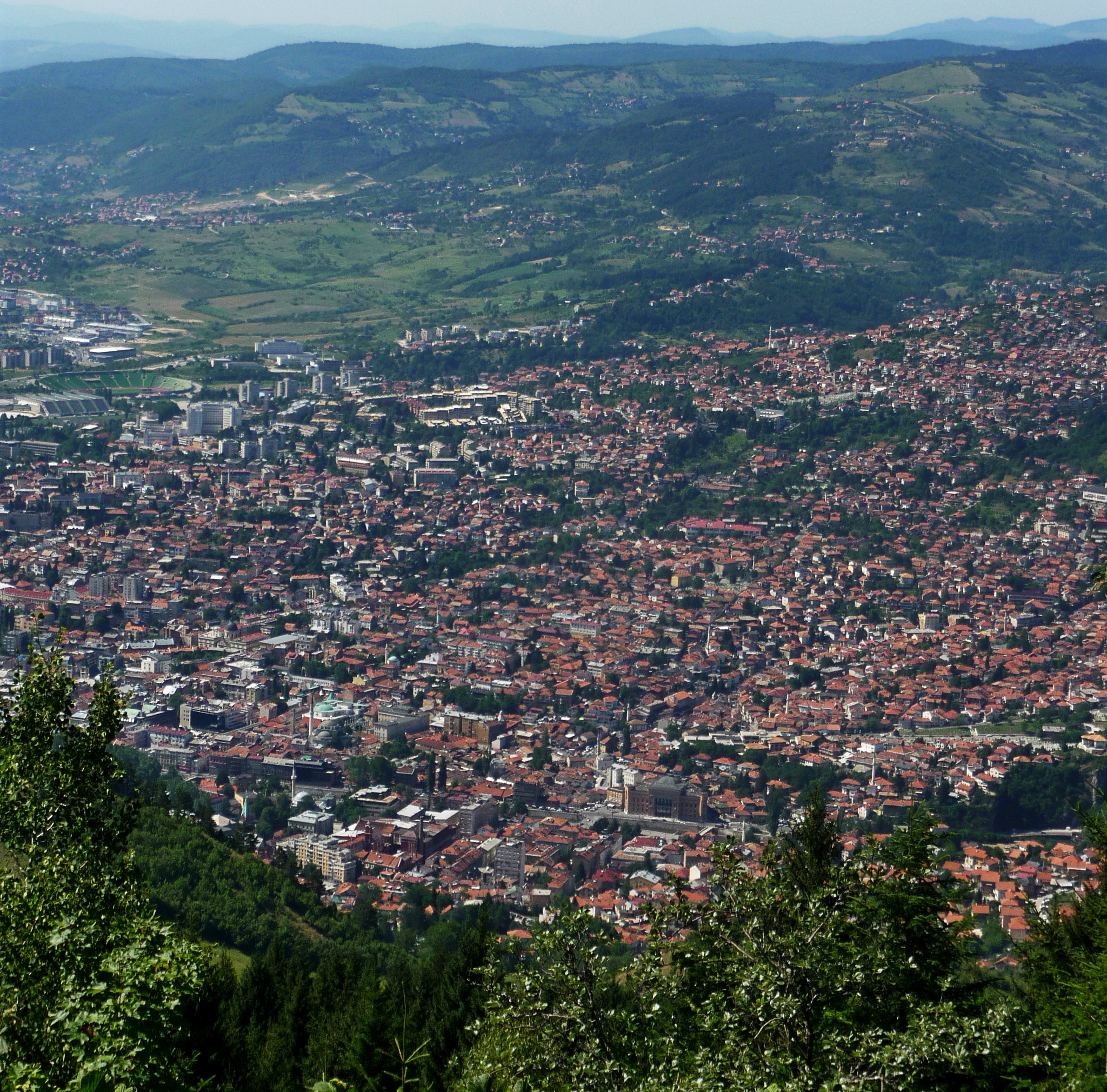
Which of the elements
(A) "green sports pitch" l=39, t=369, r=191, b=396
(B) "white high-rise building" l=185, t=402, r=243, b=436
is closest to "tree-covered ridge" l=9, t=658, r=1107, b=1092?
(B) "white high-rise building" l=185, t=402, r=243, b=436

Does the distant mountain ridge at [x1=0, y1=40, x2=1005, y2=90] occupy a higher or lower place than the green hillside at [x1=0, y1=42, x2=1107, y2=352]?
higher

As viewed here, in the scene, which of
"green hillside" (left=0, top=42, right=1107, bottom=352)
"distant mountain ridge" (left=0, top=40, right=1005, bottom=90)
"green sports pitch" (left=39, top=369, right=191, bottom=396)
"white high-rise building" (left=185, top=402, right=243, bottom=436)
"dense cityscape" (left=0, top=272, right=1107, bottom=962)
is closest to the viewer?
"dense cityscape" (left=0, top=272, right=1107, bottom=962)

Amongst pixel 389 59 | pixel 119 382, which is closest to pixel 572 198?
pixel 119 382

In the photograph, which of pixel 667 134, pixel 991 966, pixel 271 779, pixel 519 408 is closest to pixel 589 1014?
pixel 991 966

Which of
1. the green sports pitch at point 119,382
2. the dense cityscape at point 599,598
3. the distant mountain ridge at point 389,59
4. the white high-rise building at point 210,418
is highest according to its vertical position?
the distant mountain ridge at point 389,59

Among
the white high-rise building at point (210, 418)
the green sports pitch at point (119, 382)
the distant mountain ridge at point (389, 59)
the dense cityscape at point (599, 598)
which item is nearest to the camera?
the dense cityscape at point (599, 598)

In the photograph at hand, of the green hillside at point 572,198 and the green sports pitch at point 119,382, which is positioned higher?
the green hillside at point 572,198

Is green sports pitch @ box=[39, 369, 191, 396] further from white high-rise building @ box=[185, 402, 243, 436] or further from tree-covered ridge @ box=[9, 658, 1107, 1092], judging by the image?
tree-covered ridge @ box=[9, 658, 1107, 1092]

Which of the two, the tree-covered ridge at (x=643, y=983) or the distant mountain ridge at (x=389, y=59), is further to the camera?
the distant mountain ridge at (x=389, y=59)

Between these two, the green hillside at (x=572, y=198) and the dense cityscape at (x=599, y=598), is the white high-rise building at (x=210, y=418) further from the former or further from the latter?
the green hillside at (x=572, y=198)

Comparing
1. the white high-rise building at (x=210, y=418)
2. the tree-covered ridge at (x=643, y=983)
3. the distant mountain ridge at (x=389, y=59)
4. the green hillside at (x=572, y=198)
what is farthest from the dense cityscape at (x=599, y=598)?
the distant mountain ridge at (x=389, y=59)

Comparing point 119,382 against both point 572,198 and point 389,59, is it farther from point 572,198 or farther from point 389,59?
point 389,59

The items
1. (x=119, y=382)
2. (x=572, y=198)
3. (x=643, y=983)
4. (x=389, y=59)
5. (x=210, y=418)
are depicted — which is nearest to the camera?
(x=643, y=983)
